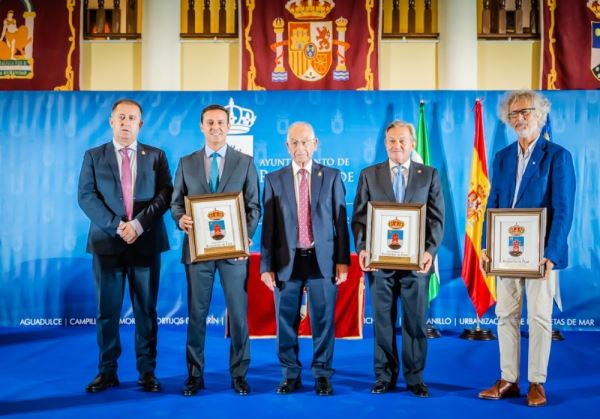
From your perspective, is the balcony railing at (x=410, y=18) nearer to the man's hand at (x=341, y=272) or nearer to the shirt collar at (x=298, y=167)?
the shirt collar at (x=298, y=167)

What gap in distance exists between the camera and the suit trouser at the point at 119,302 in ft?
12.6

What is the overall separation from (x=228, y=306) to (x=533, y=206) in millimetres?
1944

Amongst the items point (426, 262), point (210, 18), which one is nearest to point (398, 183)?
point (426, 262)

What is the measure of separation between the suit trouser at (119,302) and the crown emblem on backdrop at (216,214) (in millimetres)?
548

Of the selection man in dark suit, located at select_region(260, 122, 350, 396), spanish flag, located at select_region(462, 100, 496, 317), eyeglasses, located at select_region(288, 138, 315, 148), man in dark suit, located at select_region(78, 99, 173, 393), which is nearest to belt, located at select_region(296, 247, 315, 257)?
man in dark suit, located at select_region(260, 122, 350, 396)

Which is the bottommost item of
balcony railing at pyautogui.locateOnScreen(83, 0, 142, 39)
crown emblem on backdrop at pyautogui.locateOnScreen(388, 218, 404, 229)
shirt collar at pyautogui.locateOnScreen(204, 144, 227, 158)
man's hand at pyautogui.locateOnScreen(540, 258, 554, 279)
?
man's hand at pyautogui.locateOnScreen(540, 258, 554, 279)

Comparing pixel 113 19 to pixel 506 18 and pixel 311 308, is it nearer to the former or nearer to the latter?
pixel 506 18

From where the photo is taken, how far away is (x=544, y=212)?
3518 millimetres

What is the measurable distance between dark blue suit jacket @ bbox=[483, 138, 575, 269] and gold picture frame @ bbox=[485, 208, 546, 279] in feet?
0.24

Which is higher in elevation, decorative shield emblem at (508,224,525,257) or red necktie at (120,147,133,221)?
red necktie at (120,147,133,221)

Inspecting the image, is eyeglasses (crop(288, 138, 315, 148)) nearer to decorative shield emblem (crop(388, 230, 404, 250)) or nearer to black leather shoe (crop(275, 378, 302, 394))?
decorative shield emblem (crop(388, 230, 404, 250))

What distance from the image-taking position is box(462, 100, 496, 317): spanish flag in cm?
609

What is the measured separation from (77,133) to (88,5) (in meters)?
2.13

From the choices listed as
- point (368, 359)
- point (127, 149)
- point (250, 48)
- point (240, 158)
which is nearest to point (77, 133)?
point (250, 48)
